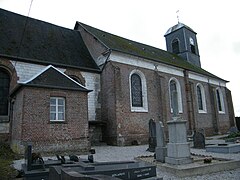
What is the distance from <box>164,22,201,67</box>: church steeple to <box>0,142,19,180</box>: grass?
999 inches

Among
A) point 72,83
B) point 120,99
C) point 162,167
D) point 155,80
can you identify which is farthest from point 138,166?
point 155,80

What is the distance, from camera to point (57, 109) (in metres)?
11.9

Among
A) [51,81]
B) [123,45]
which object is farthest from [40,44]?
[123,45]

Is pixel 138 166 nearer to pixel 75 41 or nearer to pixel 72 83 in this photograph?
pixel 72 83

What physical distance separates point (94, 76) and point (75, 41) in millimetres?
4609

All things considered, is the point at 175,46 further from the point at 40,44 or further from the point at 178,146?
the point at 178,146

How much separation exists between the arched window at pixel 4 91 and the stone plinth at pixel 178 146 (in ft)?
34.7

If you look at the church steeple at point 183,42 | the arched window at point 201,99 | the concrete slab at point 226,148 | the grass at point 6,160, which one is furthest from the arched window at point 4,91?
the church steeple at point 183,42

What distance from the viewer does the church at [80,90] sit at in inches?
448

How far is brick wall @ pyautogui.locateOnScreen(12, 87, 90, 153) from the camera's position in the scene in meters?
10.8

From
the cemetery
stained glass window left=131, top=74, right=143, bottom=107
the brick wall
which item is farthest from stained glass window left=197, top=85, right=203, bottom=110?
the cemetery

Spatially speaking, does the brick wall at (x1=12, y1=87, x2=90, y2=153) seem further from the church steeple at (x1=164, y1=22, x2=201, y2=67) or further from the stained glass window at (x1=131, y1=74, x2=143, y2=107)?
the church steeple at (x1=164, y1=22, x2=201, y2=67)

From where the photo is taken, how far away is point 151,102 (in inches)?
742

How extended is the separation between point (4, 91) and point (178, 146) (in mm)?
11427
